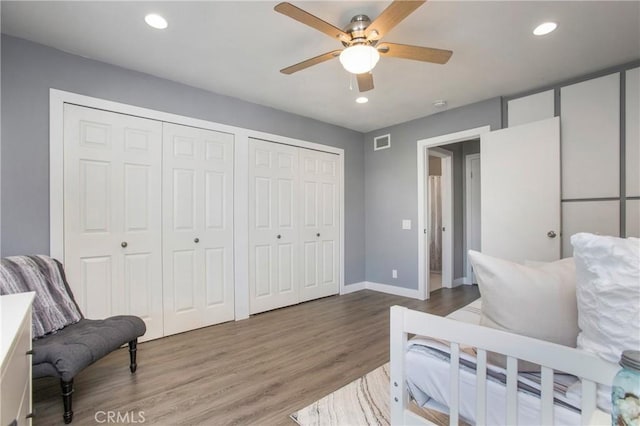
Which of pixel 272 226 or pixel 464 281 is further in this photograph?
pixel 464 281

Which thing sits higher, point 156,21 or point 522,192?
point 156,21

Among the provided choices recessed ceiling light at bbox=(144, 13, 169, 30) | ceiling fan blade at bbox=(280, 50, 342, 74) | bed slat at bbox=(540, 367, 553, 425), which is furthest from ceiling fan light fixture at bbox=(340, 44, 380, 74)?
bed slat at bbox=(540, 367, 553, 425)

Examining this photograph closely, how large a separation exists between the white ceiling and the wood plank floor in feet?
8.02

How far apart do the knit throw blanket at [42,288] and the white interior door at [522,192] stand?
3.73m

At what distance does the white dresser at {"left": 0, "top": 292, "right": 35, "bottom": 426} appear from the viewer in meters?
0.88

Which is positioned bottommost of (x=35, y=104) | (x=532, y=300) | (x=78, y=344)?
(x=78, y=344)

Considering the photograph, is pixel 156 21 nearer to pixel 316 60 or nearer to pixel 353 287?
pixel 316 60

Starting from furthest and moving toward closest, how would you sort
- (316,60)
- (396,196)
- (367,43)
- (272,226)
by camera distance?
(396,196) → (272,226) → (316,60) → (367,43)

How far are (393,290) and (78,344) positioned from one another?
12.1ft

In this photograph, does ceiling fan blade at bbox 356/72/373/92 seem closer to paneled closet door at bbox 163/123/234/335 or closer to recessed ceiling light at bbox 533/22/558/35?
recessed ceiling light at bbox 533/22/558/35

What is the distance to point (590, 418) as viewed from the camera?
837 millimetres

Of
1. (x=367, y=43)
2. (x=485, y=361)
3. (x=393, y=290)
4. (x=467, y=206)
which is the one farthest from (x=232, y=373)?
(x=467, y=206)

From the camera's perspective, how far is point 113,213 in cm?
263

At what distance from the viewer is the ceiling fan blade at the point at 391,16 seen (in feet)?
5.08
